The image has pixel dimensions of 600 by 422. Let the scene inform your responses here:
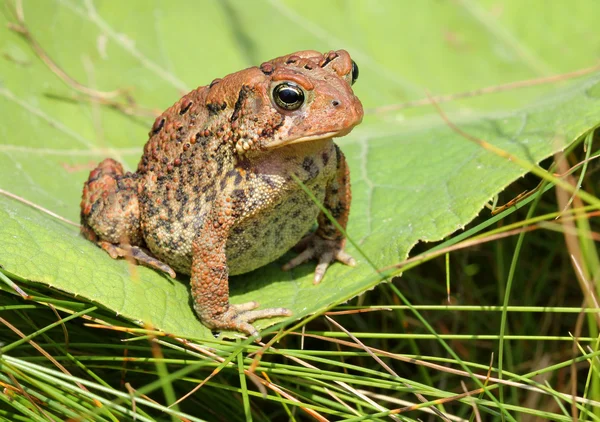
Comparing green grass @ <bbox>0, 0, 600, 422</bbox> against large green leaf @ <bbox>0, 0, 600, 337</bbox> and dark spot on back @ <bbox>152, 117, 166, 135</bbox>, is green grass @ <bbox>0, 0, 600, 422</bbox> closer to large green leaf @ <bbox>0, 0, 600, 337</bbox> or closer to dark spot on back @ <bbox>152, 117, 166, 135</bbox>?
large green leaf @ <bbox>0, 0, 600, 337</bbox>

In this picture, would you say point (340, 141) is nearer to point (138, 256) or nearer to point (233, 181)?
point (233, 181)

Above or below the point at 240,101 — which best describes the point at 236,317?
below

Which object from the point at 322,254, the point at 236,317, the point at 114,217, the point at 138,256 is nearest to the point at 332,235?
the point at 322,254

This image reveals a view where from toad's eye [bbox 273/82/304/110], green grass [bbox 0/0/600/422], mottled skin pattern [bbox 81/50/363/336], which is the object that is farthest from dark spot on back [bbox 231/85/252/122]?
green grass [bbox 0/0/600/422]

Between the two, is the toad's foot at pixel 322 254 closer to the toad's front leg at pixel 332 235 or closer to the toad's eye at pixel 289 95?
the toad's front leg at pixel 332 235

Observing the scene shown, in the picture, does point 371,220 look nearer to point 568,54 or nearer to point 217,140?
point 217,140
